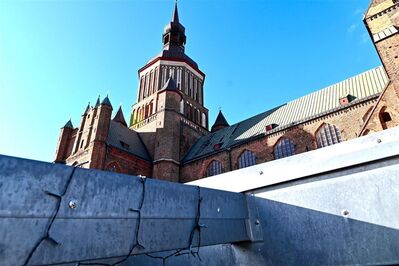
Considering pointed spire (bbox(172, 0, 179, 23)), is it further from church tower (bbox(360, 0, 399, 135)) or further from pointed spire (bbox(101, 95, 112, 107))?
church tower (bbox(360, 0, 399, 135))

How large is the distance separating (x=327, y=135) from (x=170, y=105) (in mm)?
14840

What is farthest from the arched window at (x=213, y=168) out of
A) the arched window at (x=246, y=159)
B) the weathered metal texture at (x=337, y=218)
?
the weathered metal texture at (x=337, y=218)

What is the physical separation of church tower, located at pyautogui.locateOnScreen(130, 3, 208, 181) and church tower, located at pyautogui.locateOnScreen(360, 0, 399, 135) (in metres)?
15.6

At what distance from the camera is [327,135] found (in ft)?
55.9

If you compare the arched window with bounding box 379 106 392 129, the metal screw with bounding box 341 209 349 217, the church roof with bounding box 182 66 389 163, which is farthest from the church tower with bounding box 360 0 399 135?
the metal screw with bounding box 341 209 349 217

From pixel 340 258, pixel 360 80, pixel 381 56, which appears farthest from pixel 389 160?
pixel 360 80

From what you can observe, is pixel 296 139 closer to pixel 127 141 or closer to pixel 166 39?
pixel 127 141

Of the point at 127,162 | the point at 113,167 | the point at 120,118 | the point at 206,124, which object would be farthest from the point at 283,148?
the point at 120,118

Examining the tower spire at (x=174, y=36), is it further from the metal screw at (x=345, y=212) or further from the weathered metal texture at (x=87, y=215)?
the weathered metal texture at (x=87, y=215)

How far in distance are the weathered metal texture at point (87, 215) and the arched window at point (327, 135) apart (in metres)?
16.5

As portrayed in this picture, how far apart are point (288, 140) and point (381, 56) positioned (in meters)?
8.07

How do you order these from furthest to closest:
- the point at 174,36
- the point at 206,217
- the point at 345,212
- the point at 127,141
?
the point at 174,36 → the point at 127,141 → the point at 345,212 → the point at 206,217

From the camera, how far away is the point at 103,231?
1.67 meters

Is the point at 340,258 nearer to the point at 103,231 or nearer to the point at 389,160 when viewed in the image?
the point at 389,160
